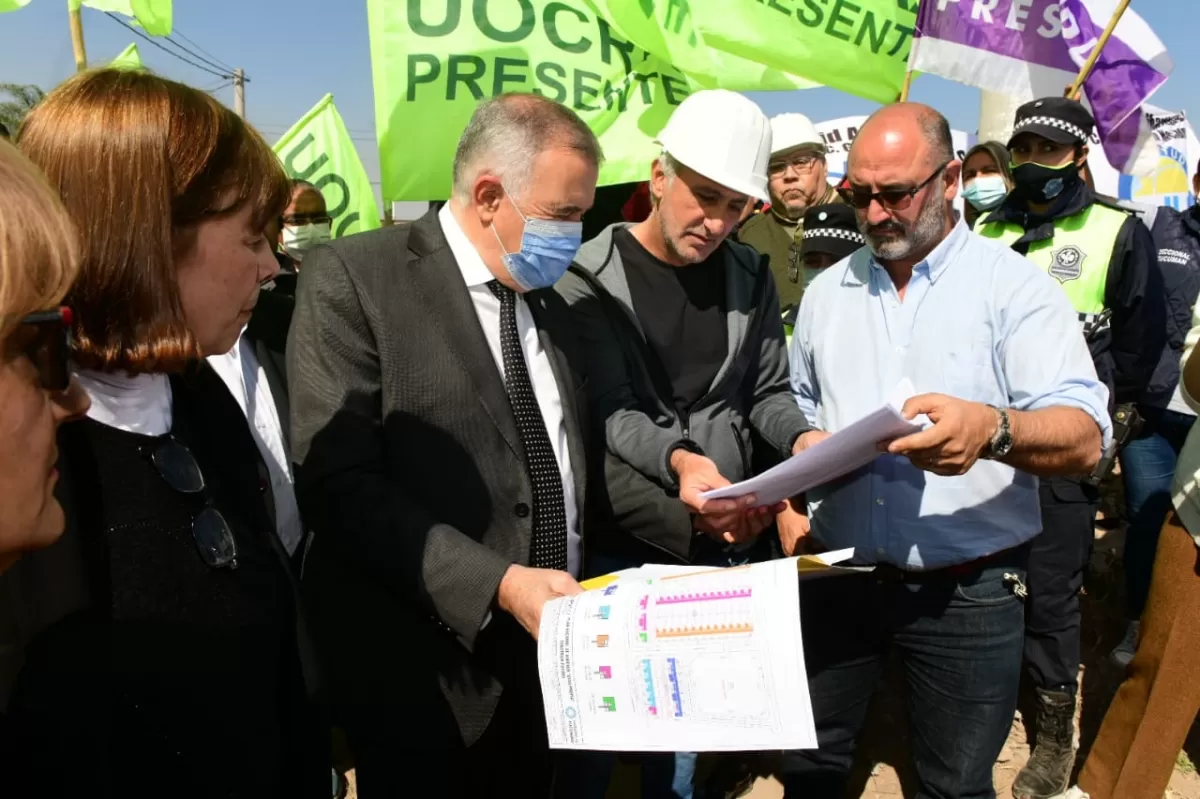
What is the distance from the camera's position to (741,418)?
102 inches

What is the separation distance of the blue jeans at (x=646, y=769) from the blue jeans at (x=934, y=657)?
37cm

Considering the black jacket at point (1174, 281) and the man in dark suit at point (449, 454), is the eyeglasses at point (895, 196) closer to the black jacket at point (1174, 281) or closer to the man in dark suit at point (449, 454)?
the man in dark suit at point (449, 454)

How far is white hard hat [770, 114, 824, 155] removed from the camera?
4184 millimetres

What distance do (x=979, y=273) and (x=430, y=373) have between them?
4.43 ft

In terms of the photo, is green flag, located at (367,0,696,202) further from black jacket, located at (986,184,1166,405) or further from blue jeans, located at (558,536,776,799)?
blue jeans, located at (558,536,776,799)

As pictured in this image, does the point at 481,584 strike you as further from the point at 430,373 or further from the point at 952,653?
the point at 952,653

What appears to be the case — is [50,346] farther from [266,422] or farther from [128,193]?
[266,422]

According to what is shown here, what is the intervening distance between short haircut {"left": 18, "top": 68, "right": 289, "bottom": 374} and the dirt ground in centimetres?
263

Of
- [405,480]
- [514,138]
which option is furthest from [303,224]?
[405,480]

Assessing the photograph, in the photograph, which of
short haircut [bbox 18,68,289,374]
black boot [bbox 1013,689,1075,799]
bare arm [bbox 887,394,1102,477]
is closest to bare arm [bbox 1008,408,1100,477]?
bare arm [bbox 887,394,1102,477]

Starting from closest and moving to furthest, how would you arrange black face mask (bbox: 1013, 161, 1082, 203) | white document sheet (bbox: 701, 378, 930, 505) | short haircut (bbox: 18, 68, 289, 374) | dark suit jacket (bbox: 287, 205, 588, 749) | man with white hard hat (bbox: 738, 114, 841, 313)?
short haircut (bbox: 18, 68, 289, 374)
white document sheet (bbox: 701, 378, 930, 505)
dark suit jacket (bbox: 287, 205, 588, 749)
black face mask (bbox: 1013, 161, 1082, 203)
man with white hard hat (bbox: 738, 114, 841, 313)

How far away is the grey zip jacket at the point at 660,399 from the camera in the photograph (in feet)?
7.23

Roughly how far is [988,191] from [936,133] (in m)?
2.25

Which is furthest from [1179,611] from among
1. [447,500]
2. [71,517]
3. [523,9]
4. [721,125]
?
[523,9]
